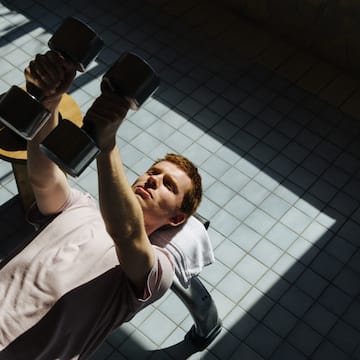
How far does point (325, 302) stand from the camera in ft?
10.8

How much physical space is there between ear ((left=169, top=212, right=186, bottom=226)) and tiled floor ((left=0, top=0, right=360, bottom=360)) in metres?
0.95

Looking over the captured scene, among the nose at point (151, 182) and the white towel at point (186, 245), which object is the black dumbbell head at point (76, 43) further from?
the white towel at point (186, 245)

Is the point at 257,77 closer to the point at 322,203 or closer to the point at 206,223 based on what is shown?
the point at 322,203

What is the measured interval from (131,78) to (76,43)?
0.19 metres

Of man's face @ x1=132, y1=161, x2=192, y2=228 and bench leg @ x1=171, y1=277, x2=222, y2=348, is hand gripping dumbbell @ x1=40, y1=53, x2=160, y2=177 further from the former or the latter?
bench leg @ x1=171, y1=277, x2=222, y2=348

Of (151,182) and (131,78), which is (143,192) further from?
(131,78)

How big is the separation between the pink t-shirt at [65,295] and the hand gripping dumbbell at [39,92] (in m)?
0.66

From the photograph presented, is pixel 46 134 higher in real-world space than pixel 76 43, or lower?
lower

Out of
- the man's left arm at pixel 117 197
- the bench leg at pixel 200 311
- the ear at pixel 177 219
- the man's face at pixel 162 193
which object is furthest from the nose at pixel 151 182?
the bench leg at pixel 200 311

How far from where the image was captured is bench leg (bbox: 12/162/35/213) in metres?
3.23

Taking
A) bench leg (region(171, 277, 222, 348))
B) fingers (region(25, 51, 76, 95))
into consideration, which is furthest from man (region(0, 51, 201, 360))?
bench leg (region(171, 277, 222, 348))

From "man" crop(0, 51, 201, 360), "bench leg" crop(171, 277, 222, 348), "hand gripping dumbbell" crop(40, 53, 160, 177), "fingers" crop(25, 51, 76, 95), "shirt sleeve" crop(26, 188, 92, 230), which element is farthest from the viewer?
"bench leg" crop(171, 277, 222, 348)

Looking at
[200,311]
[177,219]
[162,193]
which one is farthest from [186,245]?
[200,311]

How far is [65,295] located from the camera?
2.01 meters
